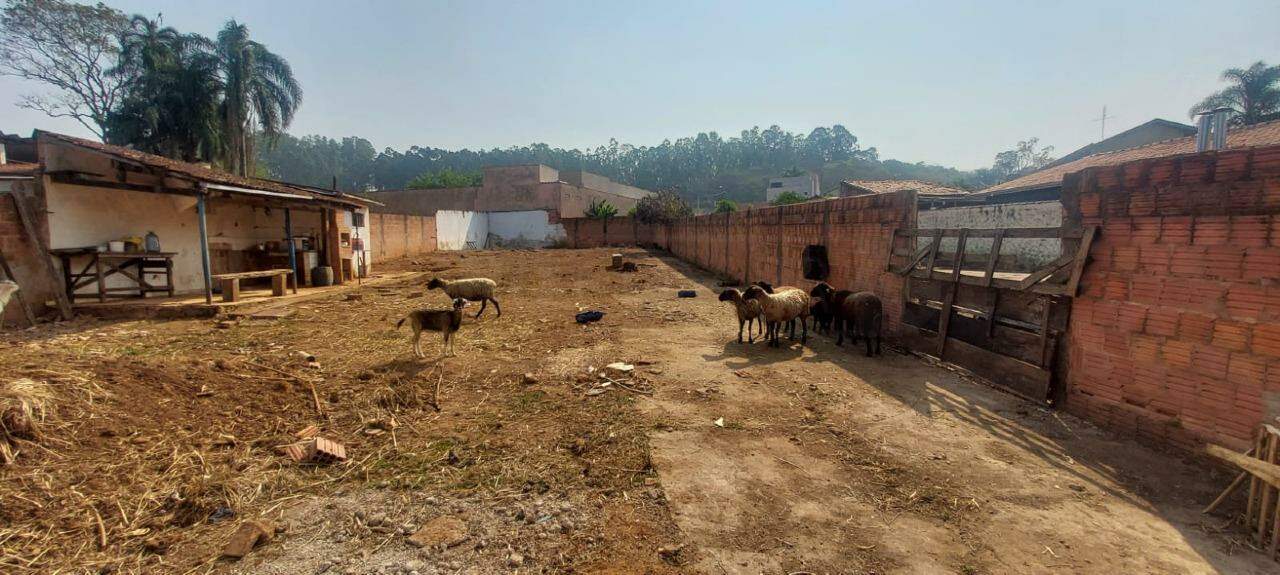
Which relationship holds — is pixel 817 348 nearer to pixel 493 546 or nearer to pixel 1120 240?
pixel 1120 240

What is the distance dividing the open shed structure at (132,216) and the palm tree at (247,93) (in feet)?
65.7

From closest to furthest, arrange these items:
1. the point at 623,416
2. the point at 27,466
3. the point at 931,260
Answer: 1. the point at 27,466
2. the point at 623,416
3. the point at 931,260

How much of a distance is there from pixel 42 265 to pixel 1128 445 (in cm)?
1639

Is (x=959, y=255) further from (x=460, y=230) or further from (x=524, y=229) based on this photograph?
(x=524, y=229)

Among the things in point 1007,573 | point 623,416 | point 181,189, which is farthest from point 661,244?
point 1007,573

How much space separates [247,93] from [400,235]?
13747 mm

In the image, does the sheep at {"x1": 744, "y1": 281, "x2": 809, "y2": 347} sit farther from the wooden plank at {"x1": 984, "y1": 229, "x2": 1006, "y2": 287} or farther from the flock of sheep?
the wooden plank at {"x1": 984, "y1": 229, "x2": 1006, "y2": 287}

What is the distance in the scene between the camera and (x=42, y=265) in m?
9.20

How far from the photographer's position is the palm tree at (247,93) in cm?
2806

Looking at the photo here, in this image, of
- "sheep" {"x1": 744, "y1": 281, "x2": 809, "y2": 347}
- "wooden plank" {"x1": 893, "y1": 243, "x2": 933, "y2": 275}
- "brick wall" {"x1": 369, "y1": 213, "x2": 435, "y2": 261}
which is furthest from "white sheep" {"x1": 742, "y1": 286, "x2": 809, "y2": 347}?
"brick wall" {"x1": 369, "y1": 213, "x2": 435, "y2": 261}

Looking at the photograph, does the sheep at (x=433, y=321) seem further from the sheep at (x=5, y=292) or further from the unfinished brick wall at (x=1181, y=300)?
the unfinished brick wall at (x=1181, y=300)

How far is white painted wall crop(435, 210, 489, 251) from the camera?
32031 mm

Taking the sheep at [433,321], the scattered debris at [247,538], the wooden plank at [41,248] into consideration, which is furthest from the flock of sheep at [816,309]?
the wooden plank at [41,248]

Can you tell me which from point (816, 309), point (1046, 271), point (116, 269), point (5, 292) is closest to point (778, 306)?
point (816, 309)
